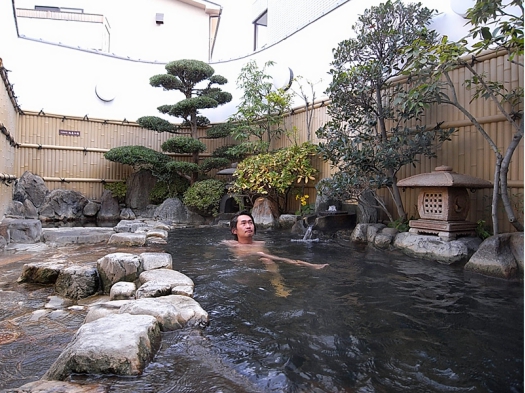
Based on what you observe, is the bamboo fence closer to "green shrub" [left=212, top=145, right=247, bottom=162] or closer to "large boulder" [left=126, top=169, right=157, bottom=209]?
"large boulder" [left=126, top=169, right=157, bottom=209]

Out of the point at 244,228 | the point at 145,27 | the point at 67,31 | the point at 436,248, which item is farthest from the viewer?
the point at 145,27

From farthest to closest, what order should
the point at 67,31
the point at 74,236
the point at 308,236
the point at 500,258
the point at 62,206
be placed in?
the point at 67,31 < the point at 62,206 < the point at 308,236 < the point at 74,236 < the point at 500,258

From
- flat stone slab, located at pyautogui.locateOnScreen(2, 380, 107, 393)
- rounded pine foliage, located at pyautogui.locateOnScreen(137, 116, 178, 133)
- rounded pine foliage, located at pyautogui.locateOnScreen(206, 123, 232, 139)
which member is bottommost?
flat stone slab, located at pyautogui.locateOnScreen(2, 380, 107, 393)

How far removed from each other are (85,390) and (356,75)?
5394mm

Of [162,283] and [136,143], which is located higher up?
[136,143]

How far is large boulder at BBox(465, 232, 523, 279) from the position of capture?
3.62 meters

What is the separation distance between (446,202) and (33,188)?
384 inches

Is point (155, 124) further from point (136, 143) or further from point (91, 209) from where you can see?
point (91, 209)

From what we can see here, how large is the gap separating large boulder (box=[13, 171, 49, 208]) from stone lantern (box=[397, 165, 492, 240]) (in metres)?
9.18

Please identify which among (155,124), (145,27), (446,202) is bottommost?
(446,202)

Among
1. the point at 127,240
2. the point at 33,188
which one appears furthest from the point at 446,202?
the point at 33,188

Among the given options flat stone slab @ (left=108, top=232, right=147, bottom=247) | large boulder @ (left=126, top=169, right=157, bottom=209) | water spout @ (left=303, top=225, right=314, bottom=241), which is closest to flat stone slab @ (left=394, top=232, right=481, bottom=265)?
water spout @ (left=303, top=225, right=314, bottom=241)

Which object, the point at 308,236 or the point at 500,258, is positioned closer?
the point at 500,258

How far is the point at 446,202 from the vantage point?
447 cm
